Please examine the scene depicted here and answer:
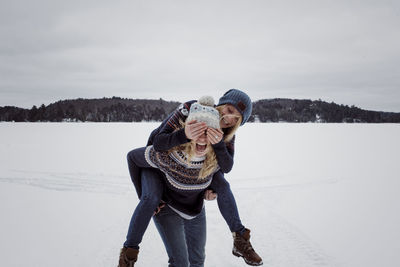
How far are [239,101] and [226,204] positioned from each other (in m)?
0.82

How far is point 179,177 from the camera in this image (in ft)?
6.81

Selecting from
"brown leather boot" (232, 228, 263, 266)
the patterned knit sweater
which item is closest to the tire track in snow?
"brown leather boot" (232, 228, 263, 266)

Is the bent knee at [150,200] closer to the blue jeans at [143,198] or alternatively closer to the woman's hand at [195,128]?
the blue jeans at [143,198]

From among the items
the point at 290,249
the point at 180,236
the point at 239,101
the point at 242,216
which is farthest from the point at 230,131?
the point at 242,216

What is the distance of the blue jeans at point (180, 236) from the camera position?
2.15m

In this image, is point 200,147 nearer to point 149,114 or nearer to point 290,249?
point 290,249

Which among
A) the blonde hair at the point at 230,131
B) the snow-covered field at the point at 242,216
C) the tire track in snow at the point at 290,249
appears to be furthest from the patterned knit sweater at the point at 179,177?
the tire track in snow at the point at 290,249

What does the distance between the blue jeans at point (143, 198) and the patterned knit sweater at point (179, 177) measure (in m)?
0.09

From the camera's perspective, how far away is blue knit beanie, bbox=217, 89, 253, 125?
6.97 ft

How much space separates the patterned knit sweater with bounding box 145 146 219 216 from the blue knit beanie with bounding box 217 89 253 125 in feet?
1.61

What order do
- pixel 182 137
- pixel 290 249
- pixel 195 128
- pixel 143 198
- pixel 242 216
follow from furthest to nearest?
1. pixel 242 216
2. pixel 290 249
3. pixel 143 198
4. pixel 182 137
5. pixel 195 128

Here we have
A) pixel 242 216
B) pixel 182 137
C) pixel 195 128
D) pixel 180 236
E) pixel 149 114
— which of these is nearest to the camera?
pixel 195 128

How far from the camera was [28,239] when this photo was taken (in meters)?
3.41

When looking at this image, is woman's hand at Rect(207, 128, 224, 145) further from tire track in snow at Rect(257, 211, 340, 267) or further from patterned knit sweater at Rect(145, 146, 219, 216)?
tire track in snow at Rect(257, 211, 340, 267)
